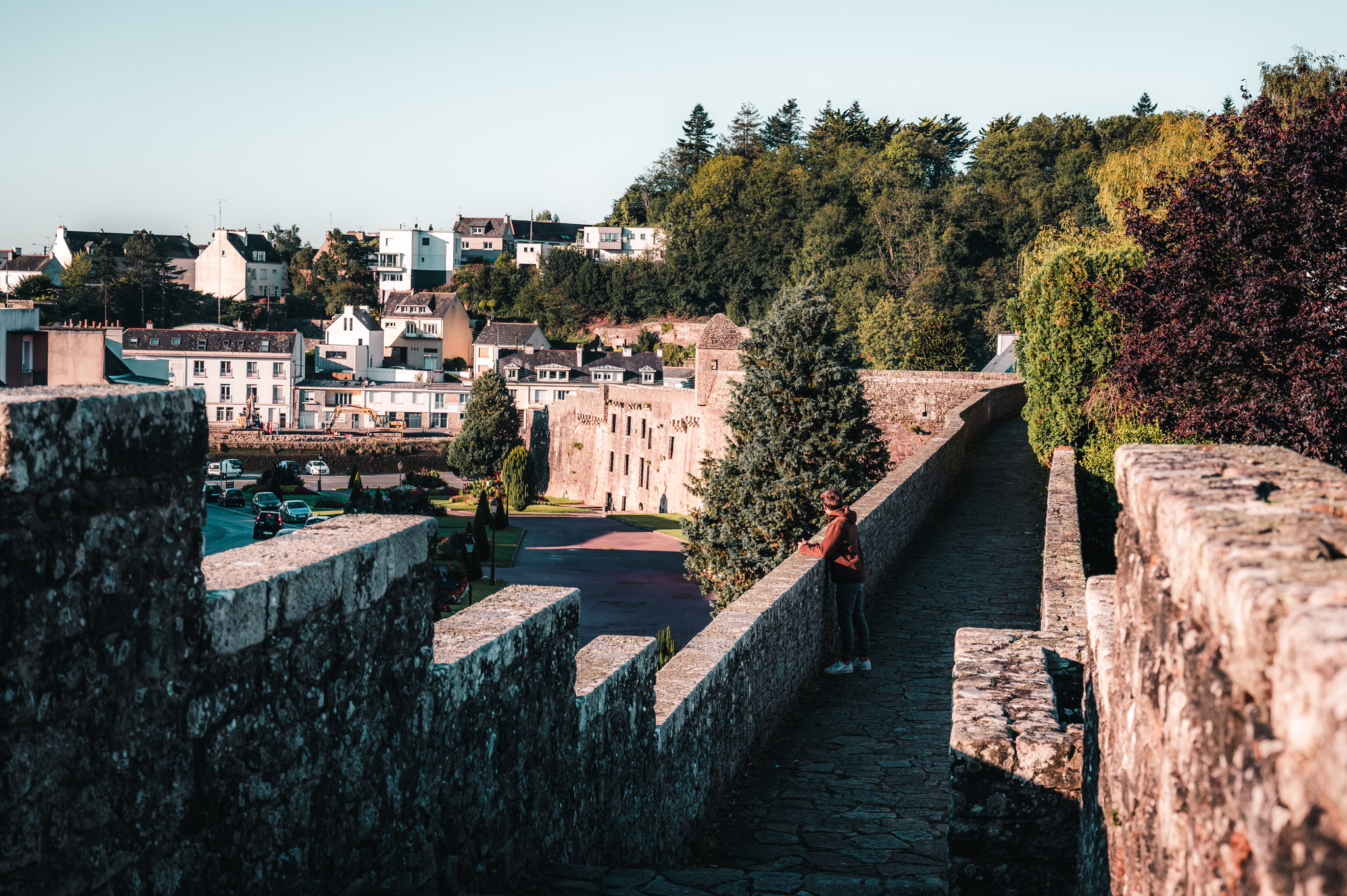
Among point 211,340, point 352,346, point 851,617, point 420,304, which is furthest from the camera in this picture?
point 420,304

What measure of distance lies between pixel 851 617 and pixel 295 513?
130 ft

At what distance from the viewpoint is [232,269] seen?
125 m

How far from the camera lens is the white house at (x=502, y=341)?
3792 inches

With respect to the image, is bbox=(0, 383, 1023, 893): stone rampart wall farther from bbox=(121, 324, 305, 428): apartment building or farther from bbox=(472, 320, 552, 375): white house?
bbox=(472, 320, 552, 375): white house

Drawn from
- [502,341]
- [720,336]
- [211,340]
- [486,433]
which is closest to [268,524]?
[720,336]

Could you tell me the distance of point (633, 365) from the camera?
280 feet

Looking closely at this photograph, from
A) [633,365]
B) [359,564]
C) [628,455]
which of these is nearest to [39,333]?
[628,455]

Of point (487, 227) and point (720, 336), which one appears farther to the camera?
point (487, 227)

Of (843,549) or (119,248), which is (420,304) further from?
(843,549)

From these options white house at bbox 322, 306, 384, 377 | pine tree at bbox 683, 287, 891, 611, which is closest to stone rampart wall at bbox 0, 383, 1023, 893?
pine tree at bbox 683, 287, 891, 611

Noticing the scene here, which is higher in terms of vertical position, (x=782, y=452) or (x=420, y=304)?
(x=420, y=304)

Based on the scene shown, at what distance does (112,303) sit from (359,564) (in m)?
110

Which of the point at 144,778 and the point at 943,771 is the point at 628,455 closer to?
the point at 943,771

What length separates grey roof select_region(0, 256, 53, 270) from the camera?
11562 cm
